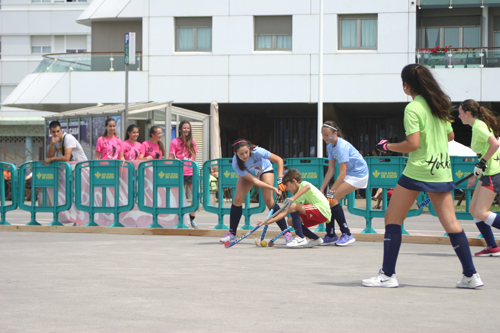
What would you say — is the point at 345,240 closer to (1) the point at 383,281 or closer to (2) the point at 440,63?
(1) the point at 383,281

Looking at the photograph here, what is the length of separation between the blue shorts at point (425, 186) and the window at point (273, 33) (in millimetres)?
21103

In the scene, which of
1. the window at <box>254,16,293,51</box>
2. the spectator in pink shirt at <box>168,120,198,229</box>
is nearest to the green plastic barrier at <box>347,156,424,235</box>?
the spectator in pink shirt at <box>168,120,198,229</box>

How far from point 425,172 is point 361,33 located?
21.0 meters

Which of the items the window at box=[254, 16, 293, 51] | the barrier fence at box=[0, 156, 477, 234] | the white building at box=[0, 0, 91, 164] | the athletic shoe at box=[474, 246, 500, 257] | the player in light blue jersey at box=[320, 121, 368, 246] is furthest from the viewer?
the white building at box=[0, 0, 91, 164]

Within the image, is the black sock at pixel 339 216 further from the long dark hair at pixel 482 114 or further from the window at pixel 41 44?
the window at pixel 41 44

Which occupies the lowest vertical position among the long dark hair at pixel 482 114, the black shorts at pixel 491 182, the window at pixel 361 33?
the black shorts at pixel 491 182

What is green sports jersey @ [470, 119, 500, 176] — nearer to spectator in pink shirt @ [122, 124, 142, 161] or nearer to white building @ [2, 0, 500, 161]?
spectator in pink shirt @ [122, 124, 142, 161]

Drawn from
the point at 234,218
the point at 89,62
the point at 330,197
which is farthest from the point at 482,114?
the point at 89,62

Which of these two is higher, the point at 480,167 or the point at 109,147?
the point at 109,147

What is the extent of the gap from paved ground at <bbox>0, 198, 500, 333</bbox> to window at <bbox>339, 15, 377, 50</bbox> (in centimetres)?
1784

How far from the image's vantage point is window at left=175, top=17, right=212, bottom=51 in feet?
88.3

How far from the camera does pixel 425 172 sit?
5.70m

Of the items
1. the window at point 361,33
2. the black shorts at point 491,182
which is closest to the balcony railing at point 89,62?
the window at point 361,33

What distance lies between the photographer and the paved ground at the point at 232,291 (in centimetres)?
443
